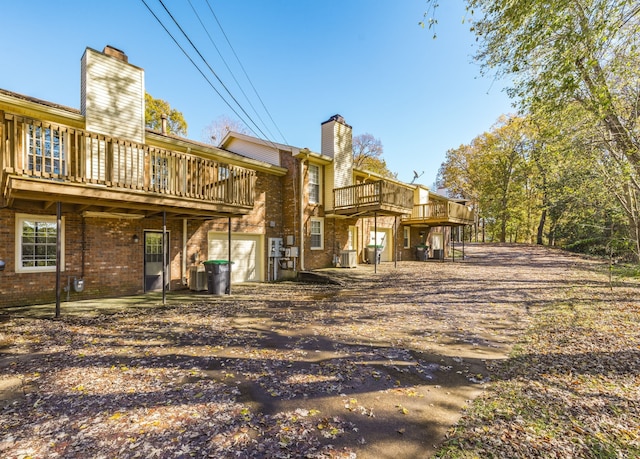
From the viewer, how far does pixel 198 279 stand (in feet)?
32.9

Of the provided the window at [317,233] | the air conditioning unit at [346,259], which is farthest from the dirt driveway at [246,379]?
the air conditioning unit at [346,259]

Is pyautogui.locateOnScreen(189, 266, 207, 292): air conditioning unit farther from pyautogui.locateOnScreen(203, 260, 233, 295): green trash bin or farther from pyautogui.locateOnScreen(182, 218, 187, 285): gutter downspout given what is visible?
pyautogui.locateOnScreen(203, 260, 233, 295): green trash bin

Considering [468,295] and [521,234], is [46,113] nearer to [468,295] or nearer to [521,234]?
[468,295]

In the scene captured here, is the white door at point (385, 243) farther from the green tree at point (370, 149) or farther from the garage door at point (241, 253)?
the green tree at point (370, 149)

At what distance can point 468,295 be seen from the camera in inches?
367

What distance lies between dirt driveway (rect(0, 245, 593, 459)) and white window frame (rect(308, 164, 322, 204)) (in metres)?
7.66

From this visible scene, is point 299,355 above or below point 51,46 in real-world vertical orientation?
below

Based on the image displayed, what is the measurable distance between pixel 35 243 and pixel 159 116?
54.8 ft

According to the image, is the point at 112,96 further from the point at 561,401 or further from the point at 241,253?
the point at 561,401

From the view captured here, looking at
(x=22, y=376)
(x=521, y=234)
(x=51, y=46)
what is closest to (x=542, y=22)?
(x=22, y=376)

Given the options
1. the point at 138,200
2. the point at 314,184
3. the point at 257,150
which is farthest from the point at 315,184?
the point at 138,200

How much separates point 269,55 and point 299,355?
38.9ft

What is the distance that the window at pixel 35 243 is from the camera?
24.3 ft

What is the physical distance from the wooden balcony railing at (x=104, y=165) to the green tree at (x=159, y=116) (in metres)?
14.0
